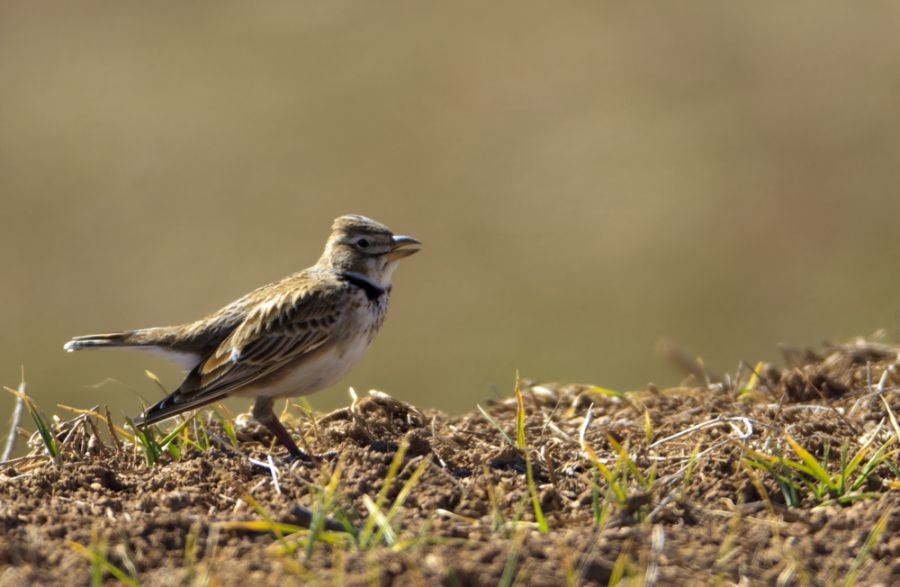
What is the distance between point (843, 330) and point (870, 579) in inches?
579

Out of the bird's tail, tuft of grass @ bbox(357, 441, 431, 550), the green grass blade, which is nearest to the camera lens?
tuft of grass @ bbox(357, 441, 431, 550)

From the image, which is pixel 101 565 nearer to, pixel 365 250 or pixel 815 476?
pixel 815 476

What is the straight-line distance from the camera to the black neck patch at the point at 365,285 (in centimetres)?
762

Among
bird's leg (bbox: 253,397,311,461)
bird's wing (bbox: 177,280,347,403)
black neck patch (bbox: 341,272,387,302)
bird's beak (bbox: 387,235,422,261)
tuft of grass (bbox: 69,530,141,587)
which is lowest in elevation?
bird's leg (bbox: 253,397,311,461)

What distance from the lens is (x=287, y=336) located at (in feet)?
23.6

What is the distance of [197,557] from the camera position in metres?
4.80

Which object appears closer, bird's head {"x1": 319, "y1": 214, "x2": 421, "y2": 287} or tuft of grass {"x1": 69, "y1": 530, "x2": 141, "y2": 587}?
tuft of grass {"x1": 69, "y1": 530, "x2": 141, "y2": 587}

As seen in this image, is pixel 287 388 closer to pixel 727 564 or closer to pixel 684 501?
pixel 684 501

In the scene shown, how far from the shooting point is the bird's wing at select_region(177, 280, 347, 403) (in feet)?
23.1

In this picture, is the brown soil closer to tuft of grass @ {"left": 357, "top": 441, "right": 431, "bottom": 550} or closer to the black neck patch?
tuft of grass @ {"left": 357, "top": 441, "right": 431, "bottom": 550}

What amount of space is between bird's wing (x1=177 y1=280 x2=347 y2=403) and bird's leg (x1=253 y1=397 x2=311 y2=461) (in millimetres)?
149

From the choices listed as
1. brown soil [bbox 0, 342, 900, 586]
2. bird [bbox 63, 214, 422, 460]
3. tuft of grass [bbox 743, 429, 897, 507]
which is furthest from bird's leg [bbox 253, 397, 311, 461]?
tuft of grass [bbox 743, 429, 897, 507]

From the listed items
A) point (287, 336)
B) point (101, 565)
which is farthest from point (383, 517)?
point (287, 336)

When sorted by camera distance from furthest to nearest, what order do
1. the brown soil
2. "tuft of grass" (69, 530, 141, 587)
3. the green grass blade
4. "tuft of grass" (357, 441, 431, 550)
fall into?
the green grass blade, "tuft of grass" (357, 441, 431, 550), the brown soil, "tuft of grass" (69, 530, 141, 587)
